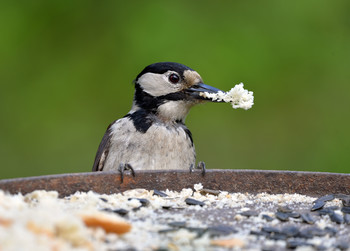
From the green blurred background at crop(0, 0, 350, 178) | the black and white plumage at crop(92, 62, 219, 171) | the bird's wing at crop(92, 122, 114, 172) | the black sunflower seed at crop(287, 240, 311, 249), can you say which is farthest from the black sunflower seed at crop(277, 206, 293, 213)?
the green blurred background at crop(0, 0, 350, 178)

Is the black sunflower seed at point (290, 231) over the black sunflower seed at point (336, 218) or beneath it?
beneath

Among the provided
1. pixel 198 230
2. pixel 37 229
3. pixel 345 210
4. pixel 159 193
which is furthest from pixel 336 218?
pixel 37 229

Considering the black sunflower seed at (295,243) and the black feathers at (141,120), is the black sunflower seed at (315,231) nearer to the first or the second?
the black sunflower seed at (295,243)

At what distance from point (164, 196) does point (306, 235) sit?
98 cm

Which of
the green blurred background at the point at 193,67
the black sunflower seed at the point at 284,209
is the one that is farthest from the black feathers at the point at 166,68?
the black sunflower seed at the point at 284,209

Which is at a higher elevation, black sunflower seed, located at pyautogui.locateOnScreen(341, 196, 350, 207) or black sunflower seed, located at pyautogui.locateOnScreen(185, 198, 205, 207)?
black sunflower seed, located at pyautogui.locateOnScreen(341, 196, 350, 207)

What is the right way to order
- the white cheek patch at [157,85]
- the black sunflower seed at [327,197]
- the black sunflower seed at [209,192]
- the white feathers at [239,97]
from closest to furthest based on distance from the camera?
the black sunflower seed at [327,197]
the black sunflower seed at [209,192]
the white feathers at [239,97]
the white cheek patch at [157,85]

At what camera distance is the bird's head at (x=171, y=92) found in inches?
213

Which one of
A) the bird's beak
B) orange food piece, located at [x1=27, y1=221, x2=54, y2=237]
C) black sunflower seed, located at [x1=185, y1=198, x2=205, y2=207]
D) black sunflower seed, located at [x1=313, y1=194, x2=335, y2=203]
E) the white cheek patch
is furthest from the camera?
the white cheek patch

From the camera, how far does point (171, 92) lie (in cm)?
546

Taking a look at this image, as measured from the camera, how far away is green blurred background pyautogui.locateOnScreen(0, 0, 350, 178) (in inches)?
275

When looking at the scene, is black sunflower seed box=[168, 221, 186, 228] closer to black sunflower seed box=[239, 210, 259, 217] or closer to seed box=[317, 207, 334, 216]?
black sunflower seed box=[239, 210, 259, 217]

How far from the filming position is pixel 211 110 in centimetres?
719

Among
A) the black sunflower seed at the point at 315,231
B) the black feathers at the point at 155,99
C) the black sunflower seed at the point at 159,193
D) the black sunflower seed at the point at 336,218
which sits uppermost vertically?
the black feathers at the point at 155,99
